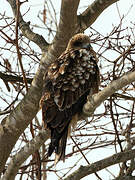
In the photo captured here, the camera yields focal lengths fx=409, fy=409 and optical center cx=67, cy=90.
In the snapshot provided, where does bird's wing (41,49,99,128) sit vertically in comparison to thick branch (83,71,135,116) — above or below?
above

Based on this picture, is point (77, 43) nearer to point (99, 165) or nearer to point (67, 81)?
point (67, 81)

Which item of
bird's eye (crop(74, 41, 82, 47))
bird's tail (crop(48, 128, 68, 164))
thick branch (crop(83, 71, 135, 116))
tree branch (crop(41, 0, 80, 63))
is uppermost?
bird's eye (crop(74, 41, 82, 47))

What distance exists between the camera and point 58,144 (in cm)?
388

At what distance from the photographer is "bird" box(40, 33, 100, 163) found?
3.86 metres

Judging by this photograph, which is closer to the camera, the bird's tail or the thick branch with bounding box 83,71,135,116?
the thick branch with bounding box 83,71,135,116

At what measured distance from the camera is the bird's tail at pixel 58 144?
3.78 m

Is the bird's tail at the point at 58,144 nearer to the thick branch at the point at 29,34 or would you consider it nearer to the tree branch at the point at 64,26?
the tree branch at the point at 64,26

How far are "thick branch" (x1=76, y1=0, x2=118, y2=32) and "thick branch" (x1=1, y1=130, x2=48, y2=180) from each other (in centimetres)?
149

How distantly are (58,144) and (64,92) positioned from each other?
1.65 ft

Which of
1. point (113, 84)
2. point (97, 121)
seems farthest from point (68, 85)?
point (97, 121)

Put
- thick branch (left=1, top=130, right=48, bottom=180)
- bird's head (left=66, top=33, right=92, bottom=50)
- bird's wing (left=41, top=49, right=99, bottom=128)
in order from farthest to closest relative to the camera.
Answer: bird's head (left=66, top=33, right=92, bottom=50), bird's wing (left=41, top=49, right=99, bottom=128), thick branch (left=1, top=130, right=48, bottom=180)

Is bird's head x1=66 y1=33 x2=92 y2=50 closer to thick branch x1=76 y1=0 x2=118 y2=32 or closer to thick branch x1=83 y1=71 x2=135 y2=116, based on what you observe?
thick branch x1=76 y1=0 x2=118 y2=32

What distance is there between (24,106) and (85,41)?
1284 millimetres

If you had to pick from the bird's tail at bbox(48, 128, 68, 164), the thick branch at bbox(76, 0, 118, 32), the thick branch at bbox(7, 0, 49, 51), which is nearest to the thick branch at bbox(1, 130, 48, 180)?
the bird's tail at bbox(48, 128, 68, 164)
